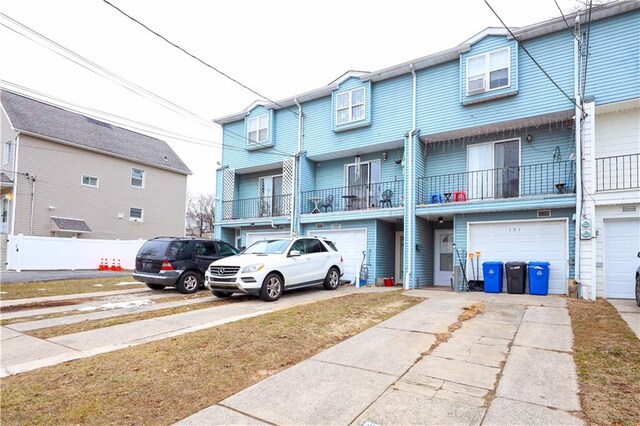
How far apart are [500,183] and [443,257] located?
11.5 feet

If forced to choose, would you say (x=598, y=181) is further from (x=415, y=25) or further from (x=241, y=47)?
(x=241, y=47)

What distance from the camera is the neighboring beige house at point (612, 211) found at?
10.1m

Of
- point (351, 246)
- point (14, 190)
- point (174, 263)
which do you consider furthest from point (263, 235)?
point (14, 190)

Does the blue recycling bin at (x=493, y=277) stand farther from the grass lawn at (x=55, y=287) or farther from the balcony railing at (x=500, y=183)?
the grass lawn at (x=55, y=287)

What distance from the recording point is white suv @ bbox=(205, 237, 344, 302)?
9641mm

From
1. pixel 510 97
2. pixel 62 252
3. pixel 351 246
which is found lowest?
pixel 62 252

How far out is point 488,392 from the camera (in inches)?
155

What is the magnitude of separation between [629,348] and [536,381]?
2116 millimetres

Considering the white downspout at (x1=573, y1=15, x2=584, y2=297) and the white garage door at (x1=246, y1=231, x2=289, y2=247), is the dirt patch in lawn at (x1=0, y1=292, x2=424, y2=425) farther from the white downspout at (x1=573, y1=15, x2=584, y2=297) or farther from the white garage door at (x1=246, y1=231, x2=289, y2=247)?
the white garage door at (x1=246, y1=231, x2=289, y2=247)

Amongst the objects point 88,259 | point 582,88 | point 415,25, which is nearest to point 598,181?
point 582,88

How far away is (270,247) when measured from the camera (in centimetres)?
1100

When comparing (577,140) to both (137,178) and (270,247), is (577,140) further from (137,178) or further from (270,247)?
(137,178)

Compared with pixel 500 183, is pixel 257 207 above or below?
below

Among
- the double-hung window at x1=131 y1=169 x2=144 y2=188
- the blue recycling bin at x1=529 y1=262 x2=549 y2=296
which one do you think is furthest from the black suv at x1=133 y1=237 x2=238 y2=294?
the double-hung window at x1=131 y1=169 x2=144 y2=188
